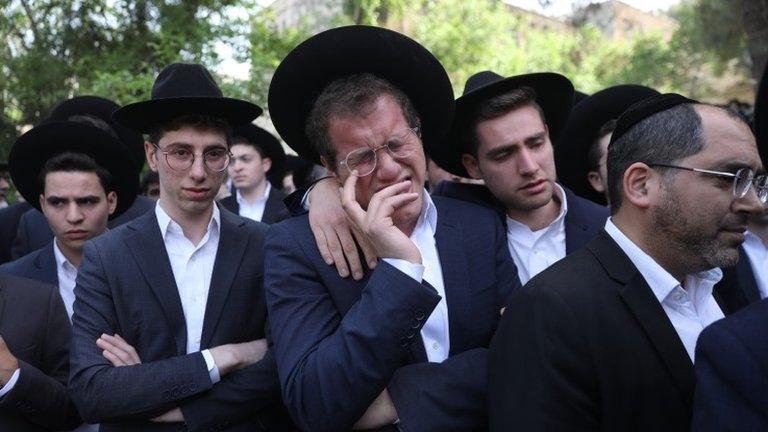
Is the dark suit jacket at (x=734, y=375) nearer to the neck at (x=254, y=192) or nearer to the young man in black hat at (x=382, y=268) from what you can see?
the young man in black hat at (x=382, y=268)

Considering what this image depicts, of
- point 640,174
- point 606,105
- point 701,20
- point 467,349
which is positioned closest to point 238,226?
point 467,349

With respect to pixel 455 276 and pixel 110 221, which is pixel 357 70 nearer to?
pixel 455 276

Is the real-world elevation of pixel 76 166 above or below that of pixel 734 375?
above

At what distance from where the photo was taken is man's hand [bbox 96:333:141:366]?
9.04 feet

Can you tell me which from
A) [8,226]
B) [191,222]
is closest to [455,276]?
[191,222]

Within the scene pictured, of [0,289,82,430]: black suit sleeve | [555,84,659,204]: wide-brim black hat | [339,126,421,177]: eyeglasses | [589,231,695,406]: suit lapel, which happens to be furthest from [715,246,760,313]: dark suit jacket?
[0,289,82,430]: black suit sleeve

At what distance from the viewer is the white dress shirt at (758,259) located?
3.59 m

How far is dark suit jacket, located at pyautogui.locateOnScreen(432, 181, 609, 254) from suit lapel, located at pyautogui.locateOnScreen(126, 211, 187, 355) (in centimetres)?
119

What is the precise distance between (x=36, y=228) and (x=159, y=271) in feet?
9.27

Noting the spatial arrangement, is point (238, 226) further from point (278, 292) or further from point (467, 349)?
point (467, 349)

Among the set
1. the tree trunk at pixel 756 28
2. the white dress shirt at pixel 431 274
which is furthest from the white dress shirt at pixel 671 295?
the tree trunk at pixel 756 28

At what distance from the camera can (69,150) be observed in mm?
4348

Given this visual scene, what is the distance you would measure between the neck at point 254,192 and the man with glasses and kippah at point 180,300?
4481mm

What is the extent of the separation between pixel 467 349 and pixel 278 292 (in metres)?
0.67
